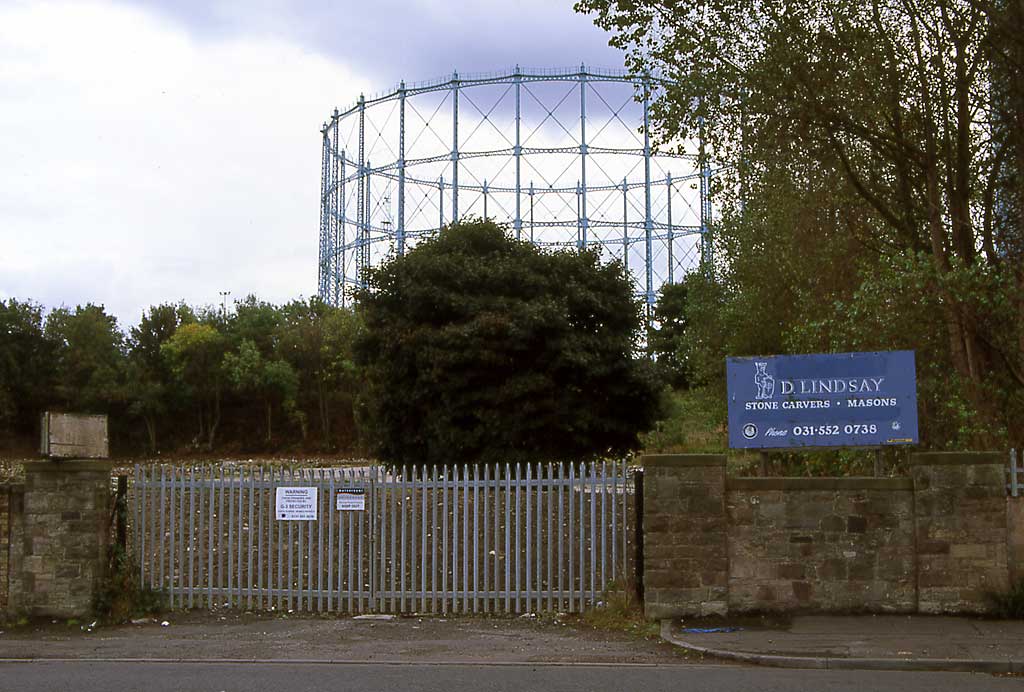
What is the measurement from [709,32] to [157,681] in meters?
11.8

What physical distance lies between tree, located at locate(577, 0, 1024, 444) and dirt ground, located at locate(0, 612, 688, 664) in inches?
259

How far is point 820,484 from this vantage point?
469 inches

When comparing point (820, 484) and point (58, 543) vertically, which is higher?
point (820, 484)

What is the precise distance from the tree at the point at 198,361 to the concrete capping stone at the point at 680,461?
144 ft

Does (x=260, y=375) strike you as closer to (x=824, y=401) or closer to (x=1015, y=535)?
(x=824, y=401)

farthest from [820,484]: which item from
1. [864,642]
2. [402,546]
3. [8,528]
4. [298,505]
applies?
[8,528]

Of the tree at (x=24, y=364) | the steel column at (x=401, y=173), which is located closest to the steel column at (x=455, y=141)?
the steel column at (x=401, y=173)

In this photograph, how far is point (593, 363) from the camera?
24.2m

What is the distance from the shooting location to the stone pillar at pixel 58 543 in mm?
12648

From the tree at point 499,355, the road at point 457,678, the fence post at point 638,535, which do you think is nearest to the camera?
the road at point 457,678

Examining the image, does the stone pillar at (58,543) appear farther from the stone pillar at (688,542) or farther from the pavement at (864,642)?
the pavement at (864,642)

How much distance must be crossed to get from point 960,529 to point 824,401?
1935 millimetres

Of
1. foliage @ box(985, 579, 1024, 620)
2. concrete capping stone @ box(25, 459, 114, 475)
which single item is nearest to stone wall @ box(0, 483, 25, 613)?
concrete capping stone @ box(25, 459, 114, 475)

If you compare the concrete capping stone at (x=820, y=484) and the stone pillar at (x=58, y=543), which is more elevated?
the concrete capping stone at (x=820, y=484)
